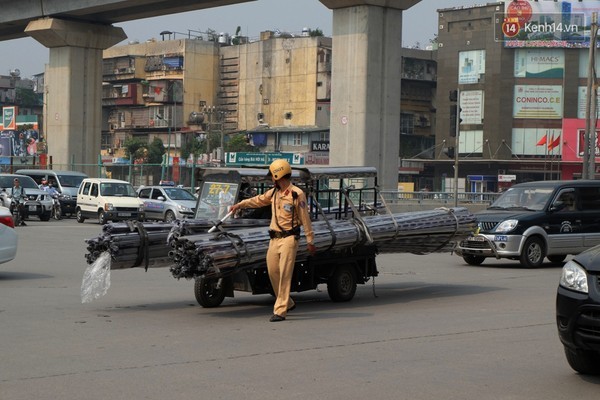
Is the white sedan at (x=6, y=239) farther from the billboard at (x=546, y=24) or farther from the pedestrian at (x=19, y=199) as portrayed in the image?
the billboard at (x=546, y=24)

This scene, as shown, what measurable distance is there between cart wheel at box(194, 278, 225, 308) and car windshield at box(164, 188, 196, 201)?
26207 millimetres

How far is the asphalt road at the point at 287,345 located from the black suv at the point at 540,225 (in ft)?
11.2

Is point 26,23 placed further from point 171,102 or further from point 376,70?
point 171,102

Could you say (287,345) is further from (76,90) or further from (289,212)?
(76,90)

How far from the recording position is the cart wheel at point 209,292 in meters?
12.9

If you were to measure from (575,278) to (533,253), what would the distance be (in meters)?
12.4

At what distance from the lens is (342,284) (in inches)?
539

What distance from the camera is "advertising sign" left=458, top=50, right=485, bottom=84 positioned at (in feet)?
337

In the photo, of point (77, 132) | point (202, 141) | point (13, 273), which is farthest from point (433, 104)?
point (13, 273)

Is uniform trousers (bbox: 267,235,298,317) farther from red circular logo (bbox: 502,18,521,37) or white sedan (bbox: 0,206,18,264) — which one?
red circular logo (bbox: 502,18,521,37)

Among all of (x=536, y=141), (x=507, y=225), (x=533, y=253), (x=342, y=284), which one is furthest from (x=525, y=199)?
(x=536, y=141)

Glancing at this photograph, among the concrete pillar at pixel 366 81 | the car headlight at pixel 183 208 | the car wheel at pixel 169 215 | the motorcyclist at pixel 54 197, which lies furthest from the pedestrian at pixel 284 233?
the motorcyclist at pixel 54 197

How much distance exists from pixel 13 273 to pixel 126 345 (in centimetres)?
864

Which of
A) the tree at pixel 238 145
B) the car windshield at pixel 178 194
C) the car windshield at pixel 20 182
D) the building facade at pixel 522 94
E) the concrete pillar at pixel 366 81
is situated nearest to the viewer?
the concrete pillar at pixel 366 81
